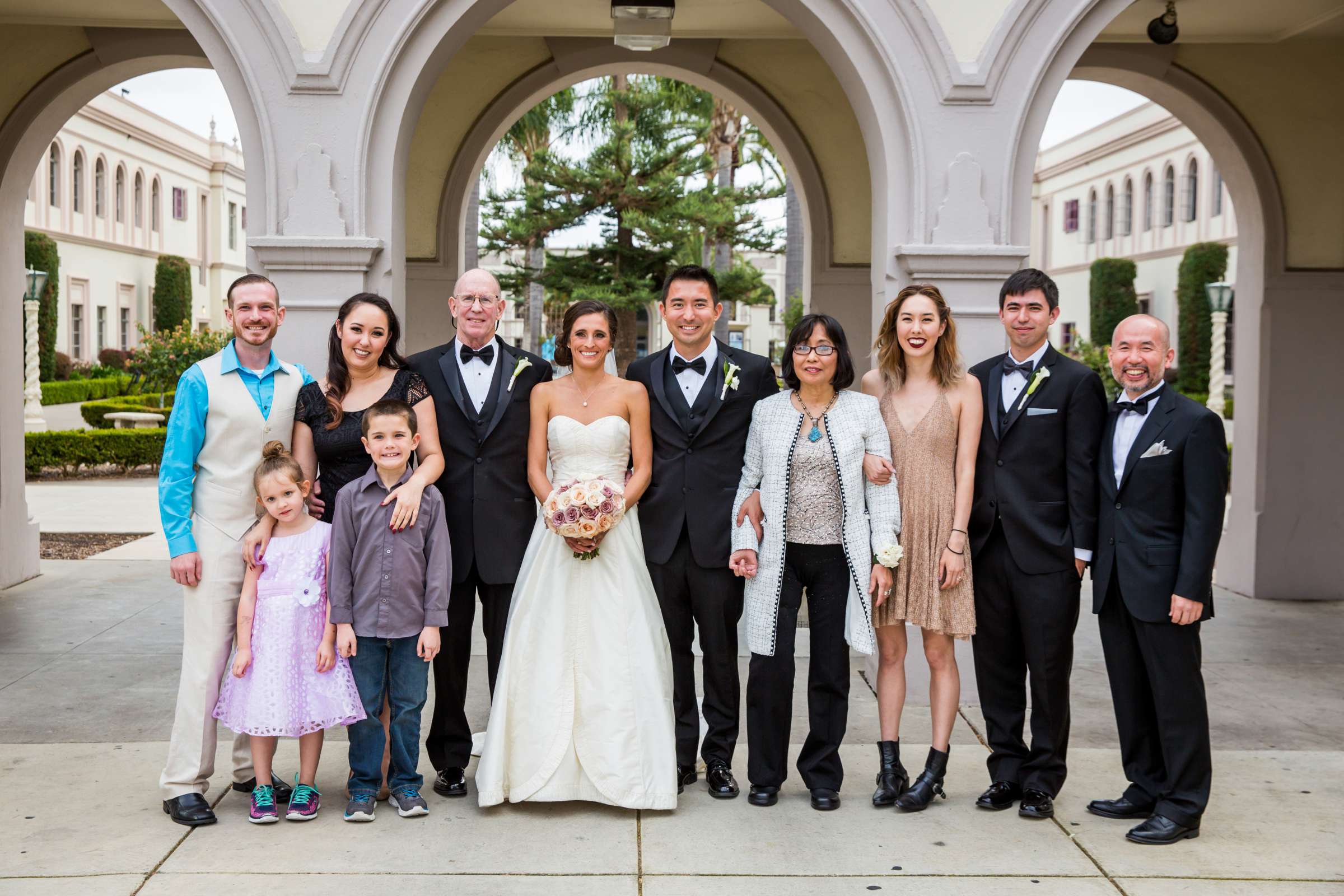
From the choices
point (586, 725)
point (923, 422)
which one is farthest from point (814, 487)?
point (586, 725)

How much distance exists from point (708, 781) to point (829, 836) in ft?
1.98

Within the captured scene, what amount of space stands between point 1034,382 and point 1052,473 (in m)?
0.35

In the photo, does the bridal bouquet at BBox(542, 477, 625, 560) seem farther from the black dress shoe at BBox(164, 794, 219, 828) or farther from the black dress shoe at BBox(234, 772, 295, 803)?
the black dress shoe at BBox(164, 794, 219, 828)

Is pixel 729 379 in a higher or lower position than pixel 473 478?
higher

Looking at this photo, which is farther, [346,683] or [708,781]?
[708,781]

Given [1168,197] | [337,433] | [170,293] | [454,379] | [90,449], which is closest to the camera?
[337,433]

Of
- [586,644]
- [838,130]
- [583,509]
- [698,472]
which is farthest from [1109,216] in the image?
[583,509]

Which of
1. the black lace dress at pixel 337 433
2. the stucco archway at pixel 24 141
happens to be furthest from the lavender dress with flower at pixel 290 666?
the stucco archway at pixel 24 141

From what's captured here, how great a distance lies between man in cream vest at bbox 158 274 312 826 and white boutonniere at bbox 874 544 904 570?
233 centimetres

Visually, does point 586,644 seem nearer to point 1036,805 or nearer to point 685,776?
point 685,776

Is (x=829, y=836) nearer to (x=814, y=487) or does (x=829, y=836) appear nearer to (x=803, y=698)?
(x=814, y=487)

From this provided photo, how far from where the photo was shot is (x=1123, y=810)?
4.59 m

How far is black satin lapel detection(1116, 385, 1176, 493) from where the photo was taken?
4.36m

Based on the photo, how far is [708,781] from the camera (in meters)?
4.80
